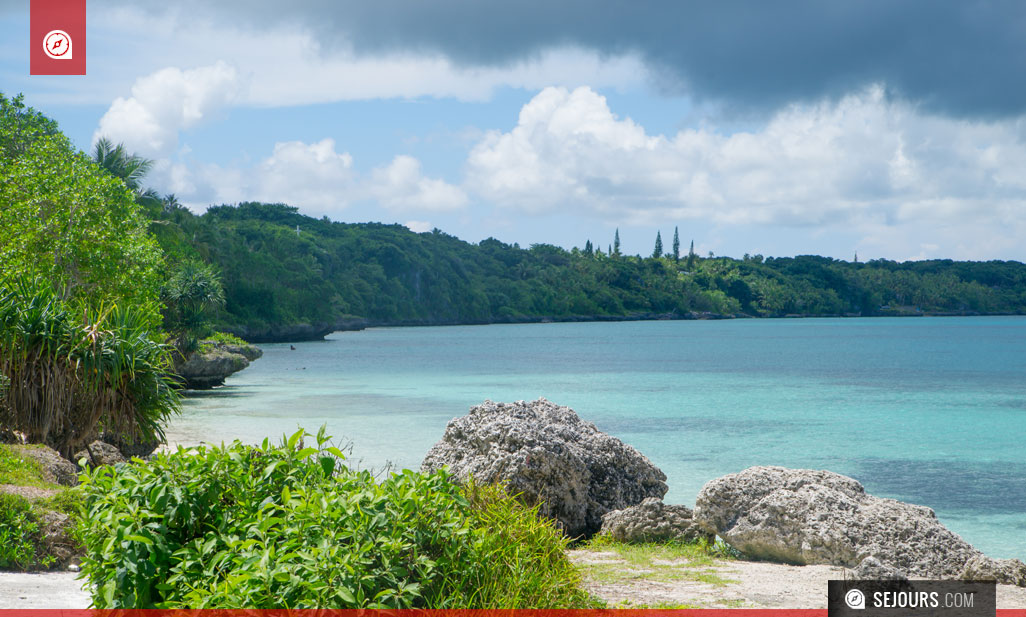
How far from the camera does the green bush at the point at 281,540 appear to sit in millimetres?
3701

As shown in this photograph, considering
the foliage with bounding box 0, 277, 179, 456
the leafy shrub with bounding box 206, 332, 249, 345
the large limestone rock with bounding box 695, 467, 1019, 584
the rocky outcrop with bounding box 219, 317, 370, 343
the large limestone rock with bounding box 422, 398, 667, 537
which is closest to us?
the large limestone rock with bounding box 695, 467, 1019, 584

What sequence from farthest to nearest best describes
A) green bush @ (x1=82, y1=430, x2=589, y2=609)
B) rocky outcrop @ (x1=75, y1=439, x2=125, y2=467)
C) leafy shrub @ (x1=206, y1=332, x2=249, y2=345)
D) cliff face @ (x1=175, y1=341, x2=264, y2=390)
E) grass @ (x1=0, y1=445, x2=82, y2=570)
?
leafy shrub @ (x1=206, y1=332, x2=249, y2=345) → cliff face @ (x1=175, y1=341, x2=264, y2=390) → rocky outcrop @ (x1=75, y1=439, x2=125, y2=467) → grass @ (x1=0, y1=445, x2=82, y2=570) → green bush @ (x1=82, y1=430, x2=589, y2=609)

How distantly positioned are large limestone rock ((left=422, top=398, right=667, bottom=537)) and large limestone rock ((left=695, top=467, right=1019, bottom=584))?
153 centimetres

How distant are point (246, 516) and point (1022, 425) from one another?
30779 millimetres

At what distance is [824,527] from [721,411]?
78.3 feet

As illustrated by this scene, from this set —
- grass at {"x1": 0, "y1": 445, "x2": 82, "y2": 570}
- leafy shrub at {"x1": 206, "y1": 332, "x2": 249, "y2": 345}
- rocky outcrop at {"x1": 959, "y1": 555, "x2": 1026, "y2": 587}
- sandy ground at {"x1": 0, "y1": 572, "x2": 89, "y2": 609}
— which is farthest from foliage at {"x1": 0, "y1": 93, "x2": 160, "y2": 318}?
leafy shrub at {"x1": 206, "y1": 332, "x2": 249, "y2": 345}

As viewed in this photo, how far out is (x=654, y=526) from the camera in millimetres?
8641

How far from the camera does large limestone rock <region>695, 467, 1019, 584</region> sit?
7676 mm

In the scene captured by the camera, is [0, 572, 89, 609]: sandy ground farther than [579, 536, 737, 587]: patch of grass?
No

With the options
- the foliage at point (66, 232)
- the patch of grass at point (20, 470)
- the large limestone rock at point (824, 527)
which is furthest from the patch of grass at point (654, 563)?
the foliage at point (66, 232)

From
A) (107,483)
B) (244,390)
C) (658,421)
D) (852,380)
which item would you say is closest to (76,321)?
(107,483)

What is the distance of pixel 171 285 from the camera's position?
35750 millimetres

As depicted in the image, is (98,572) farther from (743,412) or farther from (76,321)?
(743,412)

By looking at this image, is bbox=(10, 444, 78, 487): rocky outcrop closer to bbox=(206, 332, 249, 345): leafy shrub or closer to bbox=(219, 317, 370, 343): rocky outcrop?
bbox=(206, 332, 249, 345): leafy shrub
